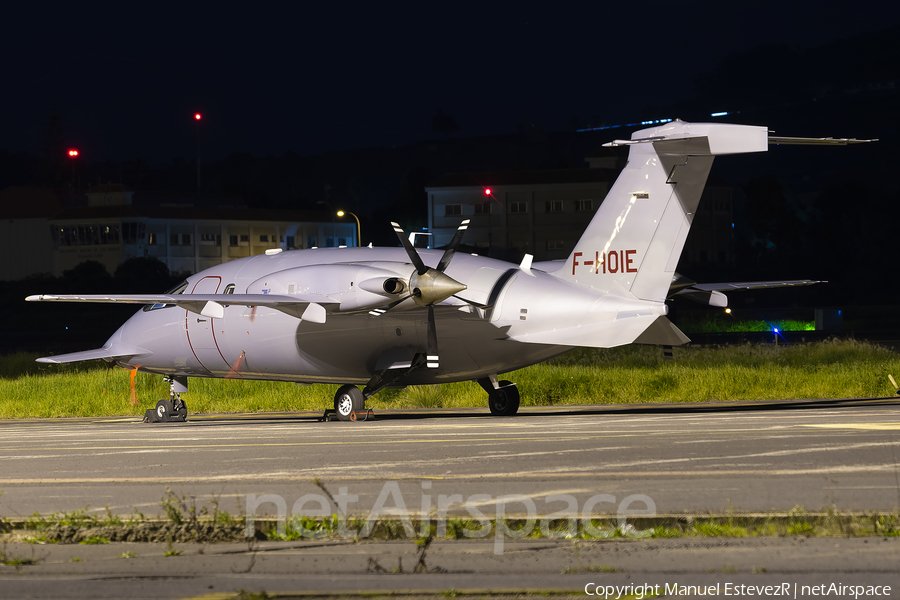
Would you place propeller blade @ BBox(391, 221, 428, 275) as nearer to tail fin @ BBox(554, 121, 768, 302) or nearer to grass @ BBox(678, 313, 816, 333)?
tail fin @ BBox(554, 121, 768, 302)

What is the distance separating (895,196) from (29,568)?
148525mm

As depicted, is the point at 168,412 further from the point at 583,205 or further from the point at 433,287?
the point at 583,205

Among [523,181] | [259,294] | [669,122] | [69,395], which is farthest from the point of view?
[523,181]

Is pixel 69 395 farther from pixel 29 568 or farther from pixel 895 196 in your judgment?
pixel 895 196

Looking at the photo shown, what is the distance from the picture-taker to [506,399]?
899 inches

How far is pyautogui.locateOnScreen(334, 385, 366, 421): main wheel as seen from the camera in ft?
72.3

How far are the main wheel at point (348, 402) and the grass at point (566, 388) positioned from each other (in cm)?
538

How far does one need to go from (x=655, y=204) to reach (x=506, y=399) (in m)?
5.18

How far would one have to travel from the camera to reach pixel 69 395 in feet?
95.9

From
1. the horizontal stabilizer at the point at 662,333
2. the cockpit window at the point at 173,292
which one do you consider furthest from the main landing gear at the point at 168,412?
the horizontal stabilizer at the point at 662,333

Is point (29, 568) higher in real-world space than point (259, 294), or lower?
lower

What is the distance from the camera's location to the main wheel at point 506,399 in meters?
22.8

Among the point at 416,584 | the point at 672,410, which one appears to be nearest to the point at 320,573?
the point at 416,584

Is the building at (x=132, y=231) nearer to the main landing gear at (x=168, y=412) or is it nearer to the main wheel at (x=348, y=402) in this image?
the main landing gear at (x=168, y=412)
